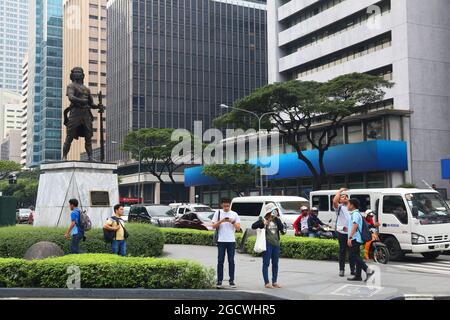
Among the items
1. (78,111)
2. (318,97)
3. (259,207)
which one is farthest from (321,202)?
(318,97)

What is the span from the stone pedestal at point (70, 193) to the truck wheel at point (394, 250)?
28.7 ft

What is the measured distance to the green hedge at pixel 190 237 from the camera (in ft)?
67.8

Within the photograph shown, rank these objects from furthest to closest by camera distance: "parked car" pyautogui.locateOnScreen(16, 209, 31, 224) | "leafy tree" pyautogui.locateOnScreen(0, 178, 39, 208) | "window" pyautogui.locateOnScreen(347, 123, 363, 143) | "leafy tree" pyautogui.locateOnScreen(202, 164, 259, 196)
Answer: "leafy tree" pyautogui.locateOnScreen(0, 178, 39, 208) < "leafy tree" pyautogui.locateOnScreen(202, 164, 259, 196) < "parked car" pyautogui.locateOnScreen(16, 209, 31, 224) < "window" pyautogui.locateOnScreen(347, 123, 363, 143)

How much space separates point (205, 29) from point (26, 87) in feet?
261

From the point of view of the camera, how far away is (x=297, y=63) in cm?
5334

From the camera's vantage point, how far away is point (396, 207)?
52.3 feet

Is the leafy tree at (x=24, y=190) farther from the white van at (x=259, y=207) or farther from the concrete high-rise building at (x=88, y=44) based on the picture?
the white van at (x=259, y=207)

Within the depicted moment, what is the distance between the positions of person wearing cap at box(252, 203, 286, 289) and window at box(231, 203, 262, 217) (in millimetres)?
11058

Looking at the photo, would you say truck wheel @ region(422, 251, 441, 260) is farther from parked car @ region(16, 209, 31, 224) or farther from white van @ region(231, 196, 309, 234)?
parked car @ region(16, 209, 31, 224)

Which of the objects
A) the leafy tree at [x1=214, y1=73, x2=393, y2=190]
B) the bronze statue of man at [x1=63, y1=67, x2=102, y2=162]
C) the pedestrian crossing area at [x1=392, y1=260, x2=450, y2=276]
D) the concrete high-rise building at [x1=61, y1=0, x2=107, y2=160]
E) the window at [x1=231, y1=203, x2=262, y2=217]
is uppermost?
the concrete high-rise building at [x1=61, y1=0, x2=107, y2=160]

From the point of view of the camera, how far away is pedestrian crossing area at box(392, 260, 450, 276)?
43.8 ft

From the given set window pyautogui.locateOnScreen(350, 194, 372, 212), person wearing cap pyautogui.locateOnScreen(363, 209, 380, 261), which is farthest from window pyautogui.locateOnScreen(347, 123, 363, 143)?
person wearing cap pyautogui.locateOnScreen(363, 209, 380, 261)

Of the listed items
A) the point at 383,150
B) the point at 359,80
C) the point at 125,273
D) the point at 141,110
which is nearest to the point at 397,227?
the point at 125,273

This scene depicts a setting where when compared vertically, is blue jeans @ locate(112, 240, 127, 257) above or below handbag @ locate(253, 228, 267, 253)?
below
